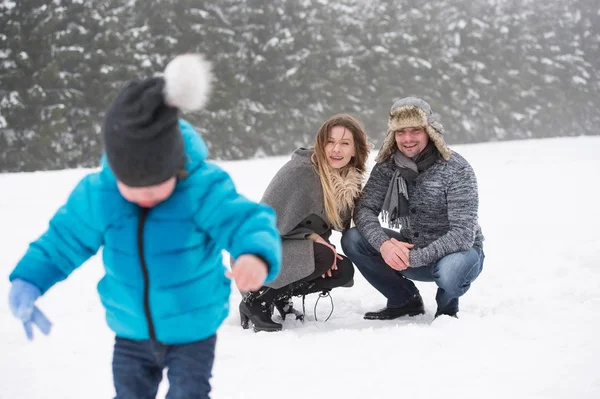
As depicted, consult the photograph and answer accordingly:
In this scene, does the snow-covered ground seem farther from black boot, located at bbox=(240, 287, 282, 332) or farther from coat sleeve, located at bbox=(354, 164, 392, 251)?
coat sleeve, located at bbox=(354, 164, 392, 251)

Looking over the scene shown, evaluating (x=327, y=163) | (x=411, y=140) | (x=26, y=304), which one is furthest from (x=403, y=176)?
(x=26, y=304)

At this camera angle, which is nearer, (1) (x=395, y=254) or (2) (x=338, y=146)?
(1) (x=395, y=254)

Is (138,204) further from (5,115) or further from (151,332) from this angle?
(5,115)

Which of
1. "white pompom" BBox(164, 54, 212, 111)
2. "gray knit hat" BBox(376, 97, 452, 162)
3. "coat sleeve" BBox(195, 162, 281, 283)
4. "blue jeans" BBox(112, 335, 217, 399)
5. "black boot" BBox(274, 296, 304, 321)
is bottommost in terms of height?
"black boot" BBox(274, 296, 304, 321)

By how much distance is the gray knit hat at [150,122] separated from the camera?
56.5 inches

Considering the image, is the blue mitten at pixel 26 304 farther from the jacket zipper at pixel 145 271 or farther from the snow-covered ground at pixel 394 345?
the snow-covered ground at pixel 394 345

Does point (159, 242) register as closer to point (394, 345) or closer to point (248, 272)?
point (248, 272)

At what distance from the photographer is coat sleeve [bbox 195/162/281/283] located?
4.94ft

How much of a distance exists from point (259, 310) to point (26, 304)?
174 cm

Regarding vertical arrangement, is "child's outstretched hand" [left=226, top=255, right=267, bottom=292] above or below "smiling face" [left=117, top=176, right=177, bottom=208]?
below

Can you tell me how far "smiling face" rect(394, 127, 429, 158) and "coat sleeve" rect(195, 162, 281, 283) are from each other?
1816 millimetres

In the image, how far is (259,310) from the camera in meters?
3.15

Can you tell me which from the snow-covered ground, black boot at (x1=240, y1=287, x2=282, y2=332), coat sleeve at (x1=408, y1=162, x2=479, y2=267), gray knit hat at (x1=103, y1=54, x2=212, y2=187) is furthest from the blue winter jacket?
coat sleeve at (x1=408, y1=162, x2=479, y2=267)

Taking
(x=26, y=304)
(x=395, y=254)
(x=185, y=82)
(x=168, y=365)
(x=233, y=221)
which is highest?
(x=185, y=82)
